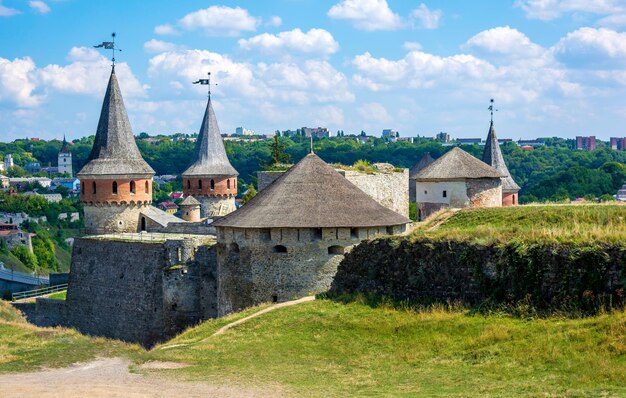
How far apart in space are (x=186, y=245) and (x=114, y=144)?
1294 centimetres

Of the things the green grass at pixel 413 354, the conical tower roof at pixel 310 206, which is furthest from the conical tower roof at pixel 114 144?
the green grass at pixel 413 354

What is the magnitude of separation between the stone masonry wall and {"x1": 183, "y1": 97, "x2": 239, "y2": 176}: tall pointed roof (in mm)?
16152

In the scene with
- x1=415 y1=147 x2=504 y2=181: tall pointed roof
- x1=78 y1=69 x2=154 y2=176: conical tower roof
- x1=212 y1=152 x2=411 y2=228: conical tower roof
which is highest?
x1=78 y1=69 x2=154 y2=176: conical tower roof

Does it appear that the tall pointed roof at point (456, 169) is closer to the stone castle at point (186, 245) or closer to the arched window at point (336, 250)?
the stone castle at point (186, 245)

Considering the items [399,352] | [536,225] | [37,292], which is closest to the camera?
[399,352]

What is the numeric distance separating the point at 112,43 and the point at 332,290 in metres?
27.7

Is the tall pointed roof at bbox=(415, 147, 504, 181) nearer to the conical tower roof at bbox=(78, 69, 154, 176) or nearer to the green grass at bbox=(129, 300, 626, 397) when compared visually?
the conical tower roof at bbox=(78, 69, 154, 176)

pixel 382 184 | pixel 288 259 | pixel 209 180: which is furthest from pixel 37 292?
pixel 288 259

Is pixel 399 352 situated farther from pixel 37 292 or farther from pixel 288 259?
pixel 37 292

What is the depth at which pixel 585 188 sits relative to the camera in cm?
8162

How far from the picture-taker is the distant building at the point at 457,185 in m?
34.4

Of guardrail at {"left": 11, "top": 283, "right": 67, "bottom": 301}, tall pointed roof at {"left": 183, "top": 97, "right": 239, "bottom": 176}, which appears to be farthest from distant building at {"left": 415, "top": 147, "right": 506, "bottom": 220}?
tall pointed roof at {"left": 183, "top": 97, "right": 239, "bottom": 176}

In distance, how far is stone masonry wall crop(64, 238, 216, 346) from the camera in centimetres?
3219

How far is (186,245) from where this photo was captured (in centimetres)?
3247
